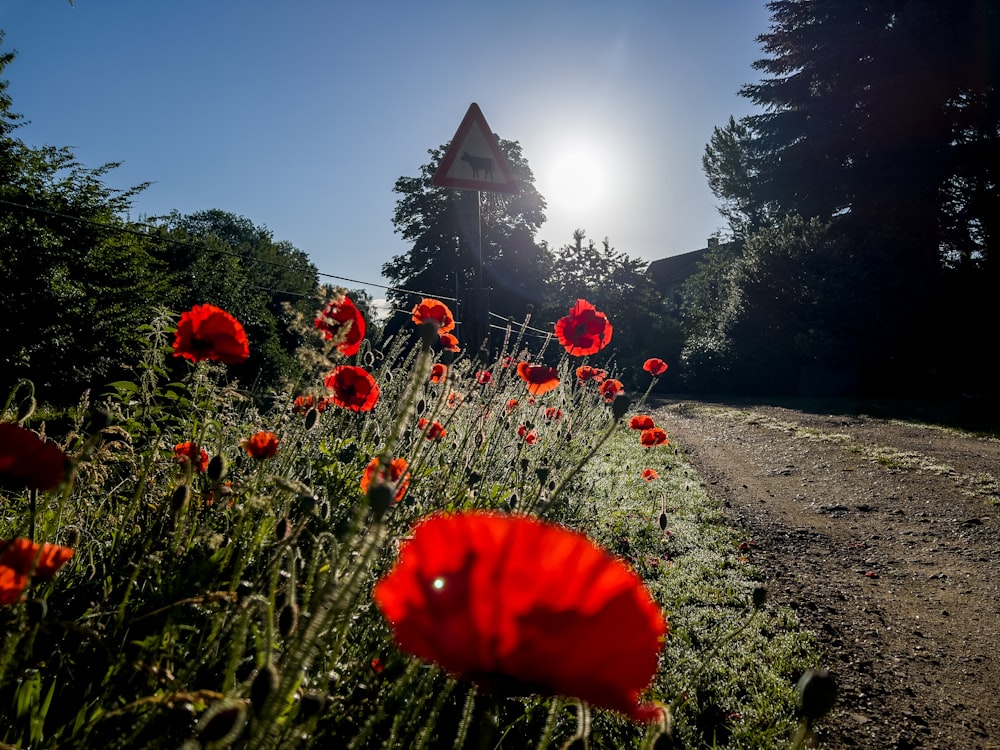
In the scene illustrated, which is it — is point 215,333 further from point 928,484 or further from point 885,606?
point 928,484

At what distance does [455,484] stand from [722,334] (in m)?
18.8

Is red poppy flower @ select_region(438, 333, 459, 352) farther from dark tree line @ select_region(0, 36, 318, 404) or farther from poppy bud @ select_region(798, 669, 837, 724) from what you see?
poppy bud @ select_region(798, 669, 837, 724)

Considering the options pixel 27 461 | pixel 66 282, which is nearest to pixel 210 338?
pixel 27 461

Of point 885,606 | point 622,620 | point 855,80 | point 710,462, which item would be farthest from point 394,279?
point 622,620

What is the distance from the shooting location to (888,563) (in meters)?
4.19

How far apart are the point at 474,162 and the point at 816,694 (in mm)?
4258

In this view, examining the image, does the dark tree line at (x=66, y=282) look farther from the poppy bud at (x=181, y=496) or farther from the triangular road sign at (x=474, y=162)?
the poppy bud at (x=181, y=496)

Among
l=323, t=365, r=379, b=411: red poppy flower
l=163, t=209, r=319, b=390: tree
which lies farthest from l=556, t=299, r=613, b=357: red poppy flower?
l=163, t=209, r=319, b=390: tree

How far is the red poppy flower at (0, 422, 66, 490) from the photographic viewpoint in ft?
2.83

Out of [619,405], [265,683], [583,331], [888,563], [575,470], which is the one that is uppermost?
[583,331]

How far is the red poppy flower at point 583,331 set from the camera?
2818mm

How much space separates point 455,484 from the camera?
2436 millimetres

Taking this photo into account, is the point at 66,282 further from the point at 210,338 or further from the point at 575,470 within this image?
the point at 575,470

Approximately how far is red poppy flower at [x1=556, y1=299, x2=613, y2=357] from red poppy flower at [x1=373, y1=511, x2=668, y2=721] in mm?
2342
